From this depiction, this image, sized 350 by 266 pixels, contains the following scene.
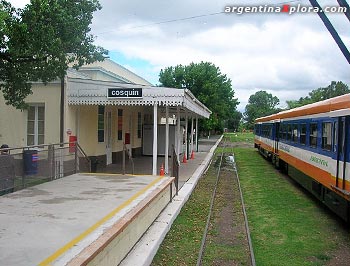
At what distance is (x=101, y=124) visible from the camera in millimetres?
18359

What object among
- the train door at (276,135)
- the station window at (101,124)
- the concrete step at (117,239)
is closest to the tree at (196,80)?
the train door at (276,135)

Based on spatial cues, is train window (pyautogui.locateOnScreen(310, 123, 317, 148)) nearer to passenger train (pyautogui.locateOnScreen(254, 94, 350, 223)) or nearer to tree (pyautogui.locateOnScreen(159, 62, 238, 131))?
passenger train (pyautogui.locateOnScreen(254, 94, 350, 223))

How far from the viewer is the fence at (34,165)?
862 centimetres

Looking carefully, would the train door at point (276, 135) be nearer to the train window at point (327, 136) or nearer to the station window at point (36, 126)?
the train window at point (327, 136)

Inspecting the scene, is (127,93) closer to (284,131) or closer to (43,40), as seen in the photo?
(43,40)

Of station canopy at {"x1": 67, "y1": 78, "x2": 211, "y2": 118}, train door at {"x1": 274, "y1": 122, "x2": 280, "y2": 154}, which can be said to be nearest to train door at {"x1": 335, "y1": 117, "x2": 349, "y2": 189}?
station canopy at {"x1": 67, "y1": 78, "x2": 211, "y2": 118}

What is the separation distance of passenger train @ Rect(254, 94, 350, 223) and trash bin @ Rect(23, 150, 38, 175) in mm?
6736

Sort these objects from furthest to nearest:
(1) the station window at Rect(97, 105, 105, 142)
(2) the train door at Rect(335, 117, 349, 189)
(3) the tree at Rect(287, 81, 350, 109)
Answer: (3) the tree at Rect(287, 81, 350, 109) → (1) the station window at Rect(97, 105, 105, 142) → (2) the train door at Rect(335, 117, 349, 189)

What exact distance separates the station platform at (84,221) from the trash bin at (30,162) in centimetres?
40

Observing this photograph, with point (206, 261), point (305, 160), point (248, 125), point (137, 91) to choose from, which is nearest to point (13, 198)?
point (206, 261)

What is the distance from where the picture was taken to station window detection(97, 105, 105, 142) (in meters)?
18.0

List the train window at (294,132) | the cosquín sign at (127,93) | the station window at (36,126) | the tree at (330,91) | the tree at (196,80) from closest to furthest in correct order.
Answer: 1. the cosquín sign at (127,93)
2. the train window at (294,132)
3. the station window at (36,126)
4. the tree at (196,80)
5. the tree at (330,91)

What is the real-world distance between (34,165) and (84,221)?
4.04 m

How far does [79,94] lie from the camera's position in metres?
15.2
